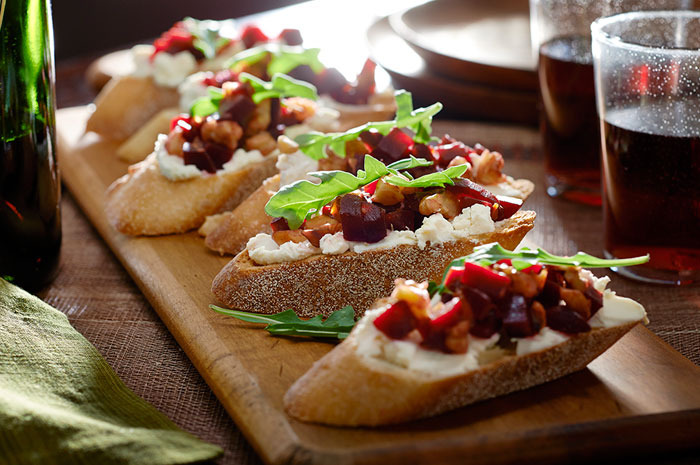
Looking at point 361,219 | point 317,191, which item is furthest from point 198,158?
point 361,219

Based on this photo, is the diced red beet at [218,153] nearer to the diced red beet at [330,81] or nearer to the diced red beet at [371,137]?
the diced red beet at [371,137]

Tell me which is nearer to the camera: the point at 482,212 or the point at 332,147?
the point at 482,212

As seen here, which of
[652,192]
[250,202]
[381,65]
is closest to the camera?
[652,192]

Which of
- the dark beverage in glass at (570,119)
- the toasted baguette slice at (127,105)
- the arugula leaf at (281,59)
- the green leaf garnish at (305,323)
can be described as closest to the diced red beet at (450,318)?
the green leaf garnish at (305,323)

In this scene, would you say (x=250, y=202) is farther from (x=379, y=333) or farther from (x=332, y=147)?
(x=379, y=333)

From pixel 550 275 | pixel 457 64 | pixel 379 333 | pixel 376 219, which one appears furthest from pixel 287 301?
pixel 457 64

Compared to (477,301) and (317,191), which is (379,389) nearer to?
(477,301)
